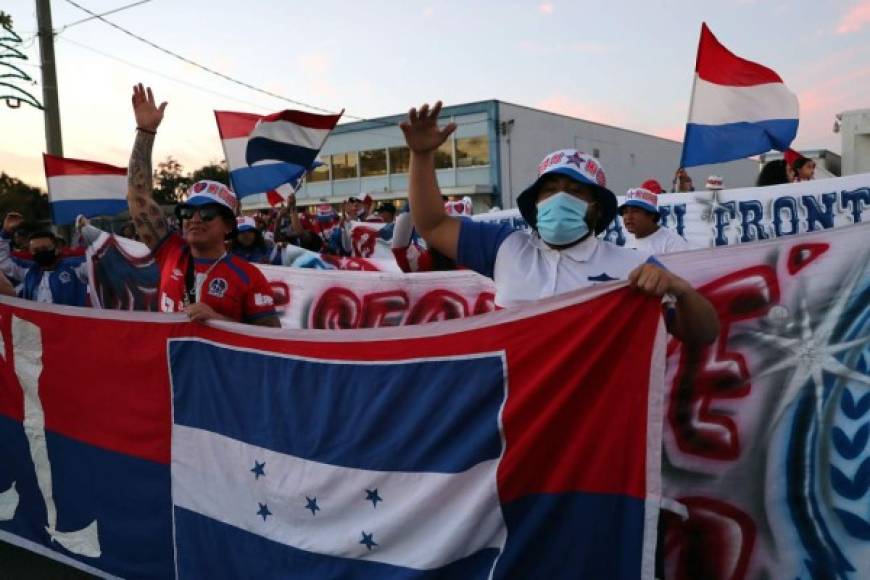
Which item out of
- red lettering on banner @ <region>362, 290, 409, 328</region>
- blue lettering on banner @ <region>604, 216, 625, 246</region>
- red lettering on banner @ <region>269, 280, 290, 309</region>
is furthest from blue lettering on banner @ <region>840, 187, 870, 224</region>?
red lettering on banner @ <region>269, 280, 290, 309</region>

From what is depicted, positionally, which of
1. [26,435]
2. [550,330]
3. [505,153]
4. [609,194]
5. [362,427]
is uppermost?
[505,153]

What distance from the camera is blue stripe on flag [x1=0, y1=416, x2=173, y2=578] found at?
3.16 m

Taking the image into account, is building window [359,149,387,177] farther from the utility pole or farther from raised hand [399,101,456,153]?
raised hand [399,101,456,153]

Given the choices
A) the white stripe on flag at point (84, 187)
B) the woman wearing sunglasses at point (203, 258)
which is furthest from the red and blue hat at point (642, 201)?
the white stripe on flag at point (84, 187)

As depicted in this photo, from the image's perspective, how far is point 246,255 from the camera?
6.76m

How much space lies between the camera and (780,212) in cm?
679

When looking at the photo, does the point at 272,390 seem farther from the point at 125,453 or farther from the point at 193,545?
the point at 125,453

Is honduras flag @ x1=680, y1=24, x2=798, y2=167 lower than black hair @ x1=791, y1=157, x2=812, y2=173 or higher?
higher

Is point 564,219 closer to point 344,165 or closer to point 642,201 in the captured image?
point 642,201

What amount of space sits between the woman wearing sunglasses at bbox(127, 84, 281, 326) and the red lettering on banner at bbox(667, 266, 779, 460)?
77.5 inches

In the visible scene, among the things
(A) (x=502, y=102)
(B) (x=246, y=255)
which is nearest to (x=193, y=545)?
(B) (x=246, y=255)

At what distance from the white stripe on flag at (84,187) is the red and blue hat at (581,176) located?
22.2 ft

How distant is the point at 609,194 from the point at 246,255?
491 cm

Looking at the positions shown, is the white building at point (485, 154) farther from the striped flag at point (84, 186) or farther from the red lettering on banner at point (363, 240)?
the striped flag at point (84, 186)
